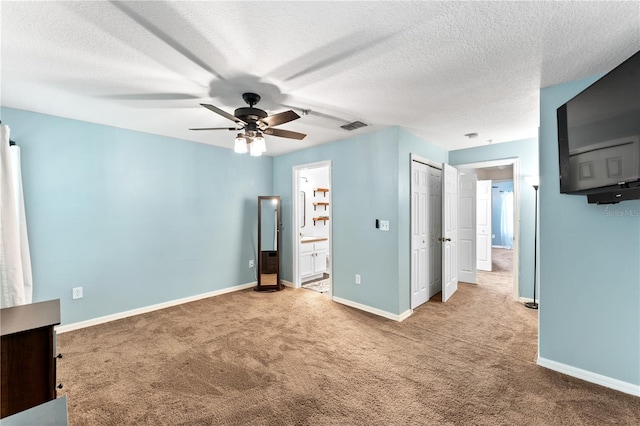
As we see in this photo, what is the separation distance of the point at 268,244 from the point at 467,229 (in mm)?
3689

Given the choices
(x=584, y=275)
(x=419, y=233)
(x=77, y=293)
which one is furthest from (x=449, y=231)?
(x=77, y=293)

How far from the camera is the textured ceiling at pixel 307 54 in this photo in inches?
57.7

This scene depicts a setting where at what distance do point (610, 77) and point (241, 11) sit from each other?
2.21 metres

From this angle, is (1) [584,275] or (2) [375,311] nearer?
Answer: (1) [584,275]

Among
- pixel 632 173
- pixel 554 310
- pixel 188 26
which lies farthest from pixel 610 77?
pixel 188 26

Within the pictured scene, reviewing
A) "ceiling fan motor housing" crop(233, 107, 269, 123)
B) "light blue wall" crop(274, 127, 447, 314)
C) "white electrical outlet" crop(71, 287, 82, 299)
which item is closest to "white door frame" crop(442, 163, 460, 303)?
"light blue wall" crop(274, 127, 447, 314)

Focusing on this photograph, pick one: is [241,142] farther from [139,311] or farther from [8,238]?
[139,311]

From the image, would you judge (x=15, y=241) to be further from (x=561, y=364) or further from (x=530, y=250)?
(x=530, y=250)

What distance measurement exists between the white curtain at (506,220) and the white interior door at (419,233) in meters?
6.63

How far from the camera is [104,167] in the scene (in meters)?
3.38

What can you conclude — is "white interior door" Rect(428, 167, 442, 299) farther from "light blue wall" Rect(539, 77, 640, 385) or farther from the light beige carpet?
"light blue wall" Rect(539, 77, 640, 385)

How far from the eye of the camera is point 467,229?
5.17 m

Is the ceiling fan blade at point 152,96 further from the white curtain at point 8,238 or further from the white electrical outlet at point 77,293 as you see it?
the white electrical outlet at point 77,293

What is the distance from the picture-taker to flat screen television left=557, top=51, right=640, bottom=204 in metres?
1.57
